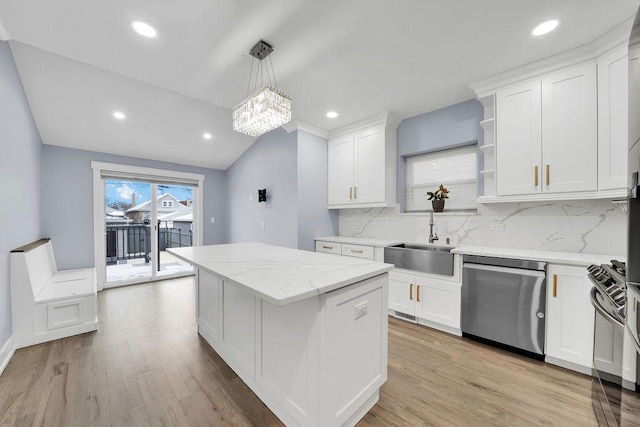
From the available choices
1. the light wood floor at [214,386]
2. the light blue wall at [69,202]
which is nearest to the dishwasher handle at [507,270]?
the light wood floor at [214,386]

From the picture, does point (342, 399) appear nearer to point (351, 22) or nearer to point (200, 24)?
point (351, 22)

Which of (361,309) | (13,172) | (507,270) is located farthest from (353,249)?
(13,172)

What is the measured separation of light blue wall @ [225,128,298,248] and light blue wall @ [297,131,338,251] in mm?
92

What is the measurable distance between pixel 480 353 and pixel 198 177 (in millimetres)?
5216

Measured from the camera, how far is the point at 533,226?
2.44m

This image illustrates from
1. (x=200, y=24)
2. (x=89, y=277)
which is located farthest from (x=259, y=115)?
(x=89, y=277)

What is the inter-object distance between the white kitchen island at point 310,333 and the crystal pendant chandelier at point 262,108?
3.73 ft

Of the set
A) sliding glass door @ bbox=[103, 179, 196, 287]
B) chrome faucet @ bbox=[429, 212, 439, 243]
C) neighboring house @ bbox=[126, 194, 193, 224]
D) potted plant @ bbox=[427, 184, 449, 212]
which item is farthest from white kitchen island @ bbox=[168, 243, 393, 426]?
neighboring house @ bbox=[126, 194, 193, 224]

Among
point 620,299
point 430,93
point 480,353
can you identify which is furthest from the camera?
point 430,93

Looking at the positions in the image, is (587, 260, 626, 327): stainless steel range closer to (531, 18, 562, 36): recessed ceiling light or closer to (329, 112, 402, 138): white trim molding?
(531, 18, 562, 36): recessed ceiling light

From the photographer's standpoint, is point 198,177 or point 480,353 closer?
point 480,353

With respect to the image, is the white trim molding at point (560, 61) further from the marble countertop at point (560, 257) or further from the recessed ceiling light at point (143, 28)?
the recessed ceiling light at point (143, 28)

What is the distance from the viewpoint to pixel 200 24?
1.84 metres

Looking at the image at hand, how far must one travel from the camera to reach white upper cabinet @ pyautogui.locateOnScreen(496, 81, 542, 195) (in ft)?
7.28
